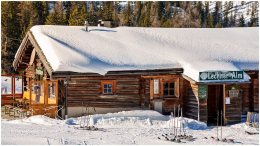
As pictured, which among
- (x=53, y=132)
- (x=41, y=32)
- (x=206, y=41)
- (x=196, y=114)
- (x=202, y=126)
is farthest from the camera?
(x=206, y=41)

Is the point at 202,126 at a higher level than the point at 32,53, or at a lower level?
lower

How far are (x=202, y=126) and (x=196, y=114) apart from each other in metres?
1.46

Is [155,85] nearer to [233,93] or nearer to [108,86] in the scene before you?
[108,86]

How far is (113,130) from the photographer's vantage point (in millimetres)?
16906

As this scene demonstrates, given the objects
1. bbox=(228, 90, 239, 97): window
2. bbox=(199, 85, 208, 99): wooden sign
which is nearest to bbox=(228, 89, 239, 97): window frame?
bbox=(228, 90, 239, 97): window

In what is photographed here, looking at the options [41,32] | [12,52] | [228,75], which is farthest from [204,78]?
[12,52]

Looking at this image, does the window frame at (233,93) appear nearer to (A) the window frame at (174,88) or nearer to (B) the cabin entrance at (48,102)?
(A) the window frame at (174,88)

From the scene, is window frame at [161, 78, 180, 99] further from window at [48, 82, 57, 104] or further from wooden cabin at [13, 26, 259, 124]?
window at [48, 82, 57, 104]

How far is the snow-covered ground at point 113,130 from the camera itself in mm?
13953

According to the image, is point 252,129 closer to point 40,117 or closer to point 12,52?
point 40,117

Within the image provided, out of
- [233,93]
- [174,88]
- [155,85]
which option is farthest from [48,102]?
[233,93]

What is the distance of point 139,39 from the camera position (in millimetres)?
23141

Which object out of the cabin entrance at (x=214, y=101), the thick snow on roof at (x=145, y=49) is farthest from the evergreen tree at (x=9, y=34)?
the cabin entrance at (x=214, y=101)

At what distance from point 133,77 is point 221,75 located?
3.52 meters
